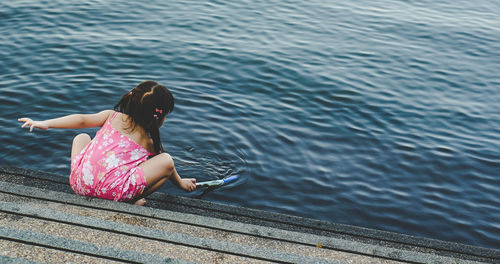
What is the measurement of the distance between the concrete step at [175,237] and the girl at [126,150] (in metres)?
0.16

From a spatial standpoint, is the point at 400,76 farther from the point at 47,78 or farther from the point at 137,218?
the point at 137,218

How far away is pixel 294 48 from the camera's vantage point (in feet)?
32.6

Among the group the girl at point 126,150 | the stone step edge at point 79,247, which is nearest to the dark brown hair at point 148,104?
the girl at point 126,150

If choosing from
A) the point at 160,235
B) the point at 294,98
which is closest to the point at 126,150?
the point at 160,235

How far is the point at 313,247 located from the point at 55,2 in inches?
402

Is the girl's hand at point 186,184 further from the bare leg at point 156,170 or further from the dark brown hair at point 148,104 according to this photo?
the dark brown hair at point 148,104

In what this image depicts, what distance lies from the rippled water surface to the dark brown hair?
4.73 feet

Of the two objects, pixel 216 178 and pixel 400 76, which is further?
pixel 400 76

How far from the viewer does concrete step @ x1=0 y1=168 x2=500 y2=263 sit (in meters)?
2.86

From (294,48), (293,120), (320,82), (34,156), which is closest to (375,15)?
(294,48)

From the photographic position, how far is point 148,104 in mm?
3707

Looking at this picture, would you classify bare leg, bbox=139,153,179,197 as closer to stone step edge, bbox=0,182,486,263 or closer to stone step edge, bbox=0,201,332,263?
stone step edge, bbox=0,182,486,263

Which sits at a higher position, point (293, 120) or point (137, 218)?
point (137, 218)

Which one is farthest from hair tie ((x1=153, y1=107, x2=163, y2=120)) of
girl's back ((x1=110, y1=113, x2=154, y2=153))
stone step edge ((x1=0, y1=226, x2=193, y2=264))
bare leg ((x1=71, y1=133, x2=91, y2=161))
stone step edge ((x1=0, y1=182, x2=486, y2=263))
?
stone step edge ((x1=0, y1=226, x2=193, y2=264))
